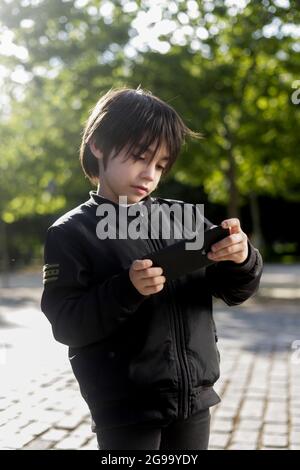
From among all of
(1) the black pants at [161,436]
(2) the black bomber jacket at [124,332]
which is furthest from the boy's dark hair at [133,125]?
(1) the black pants at [161,436]

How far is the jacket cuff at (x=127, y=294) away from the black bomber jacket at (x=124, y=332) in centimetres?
4

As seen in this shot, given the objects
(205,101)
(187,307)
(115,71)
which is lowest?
(187,307)

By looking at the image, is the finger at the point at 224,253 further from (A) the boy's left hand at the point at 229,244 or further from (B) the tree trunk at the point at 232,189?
(B) the tree trunk at the point at 232,189

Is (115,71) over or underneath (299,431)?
over

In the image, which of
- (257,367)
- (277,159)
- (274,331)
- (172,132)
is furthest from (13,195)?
(172,132)

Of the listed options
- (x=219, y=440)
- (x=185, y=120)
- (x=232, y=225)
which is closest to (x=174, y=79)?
(x=185, y=120)

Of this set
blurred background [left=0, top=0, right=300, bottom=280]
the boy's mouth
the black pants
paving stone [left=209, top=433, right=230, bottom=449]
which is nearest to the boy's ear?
the boy's mouth

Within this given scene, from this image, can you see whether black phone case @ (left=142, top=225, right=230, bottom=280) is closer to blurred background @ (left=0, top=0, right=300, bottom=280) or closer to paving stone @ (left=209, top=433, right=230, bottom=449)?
paving stone @ (left=209, top=433, right=230, bottom=449)

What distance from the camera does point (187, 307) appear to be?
168 cm

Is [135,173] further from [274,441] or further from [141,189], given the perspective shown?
[274,441]

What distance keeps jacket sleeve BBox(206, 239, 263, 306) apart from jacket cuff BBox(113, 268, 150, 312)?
0.30 metres

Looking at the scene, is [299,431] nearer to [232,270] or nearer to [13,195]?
[232,270]
